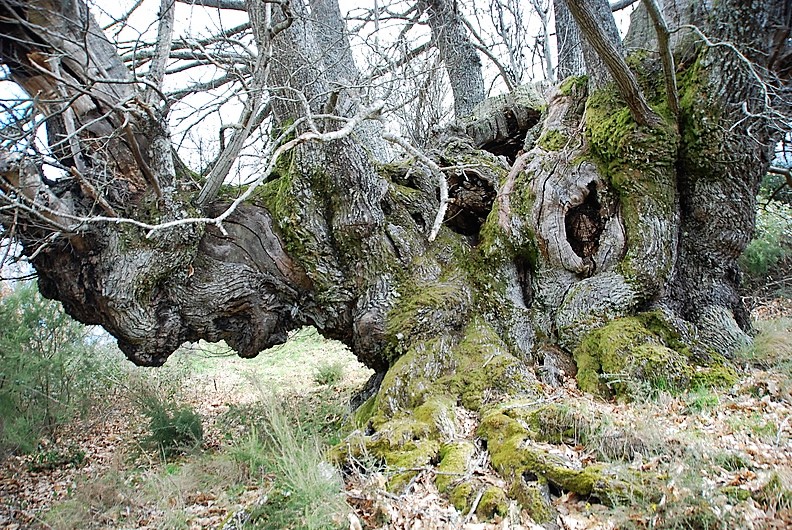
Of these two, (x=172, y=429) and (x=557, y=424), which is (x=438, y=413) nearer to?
(x=557, y=424)

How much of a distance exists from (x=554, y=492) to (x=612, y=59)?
2847mm

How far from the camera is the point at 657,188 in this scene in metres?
4.25

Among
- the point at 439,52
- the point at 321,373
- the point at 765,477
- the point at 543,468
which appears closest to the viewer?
the point at 765,477

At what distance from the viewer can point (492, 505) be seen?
242 cm

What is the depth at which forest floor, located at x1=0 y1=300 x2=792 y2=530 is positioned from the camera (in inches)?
82.7

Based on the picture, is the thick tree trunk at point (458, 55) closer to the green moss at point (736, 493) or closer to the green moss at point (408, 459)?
the green moss at point (408, 459)

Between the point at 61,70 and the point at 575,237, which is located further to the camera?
the point at 575,237

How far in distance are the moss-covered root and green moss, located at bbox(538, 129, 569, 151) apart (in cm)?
287

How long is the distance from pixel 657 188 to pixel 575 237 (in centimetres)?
77

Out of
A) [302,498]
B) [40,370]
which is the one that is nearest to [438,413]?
[302,498]

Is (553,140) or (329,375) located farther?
(329,375)

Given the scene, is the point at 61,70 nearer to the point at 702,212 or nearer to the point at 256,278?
the point at 256,278

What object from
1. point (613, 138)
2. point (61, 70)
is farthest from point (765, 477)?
point (61, 70)

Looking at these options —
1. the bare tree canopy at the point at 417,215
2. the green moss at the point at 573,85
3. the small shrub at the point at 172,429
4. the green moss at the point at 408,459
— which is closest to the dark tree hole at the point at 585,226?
the bare tree canopy at the point at 417,215
